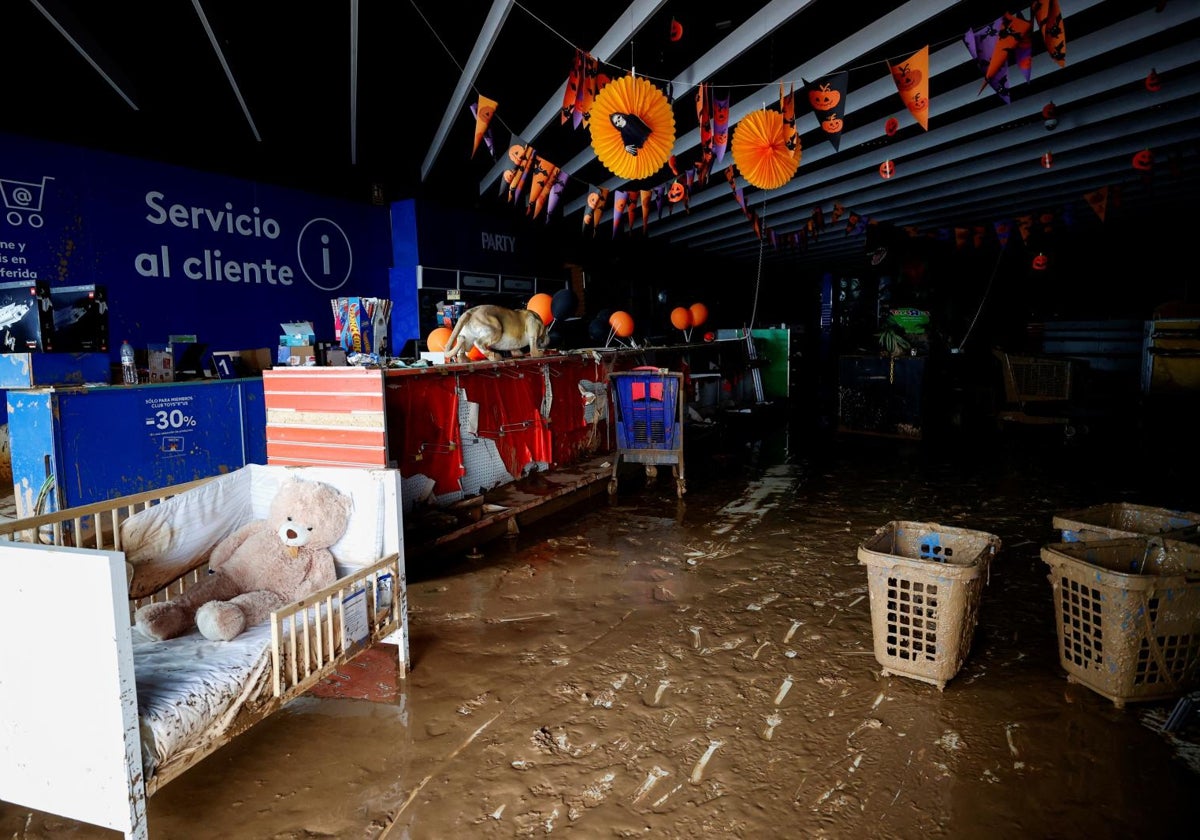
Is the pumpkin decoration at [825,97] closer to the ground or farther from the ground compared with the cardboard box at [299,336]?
farther from the ground

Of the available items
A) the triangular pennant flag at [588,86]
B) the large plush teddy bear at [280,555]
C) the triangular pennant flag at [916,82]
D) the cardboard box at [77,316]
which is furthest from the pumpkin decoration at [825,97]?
the cardboard box at [77,316]

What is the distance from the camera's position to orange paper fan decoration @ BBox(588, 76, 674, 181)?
479 centimetres

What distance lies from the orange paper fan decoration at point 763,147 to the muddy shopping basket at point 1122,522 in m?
3.72

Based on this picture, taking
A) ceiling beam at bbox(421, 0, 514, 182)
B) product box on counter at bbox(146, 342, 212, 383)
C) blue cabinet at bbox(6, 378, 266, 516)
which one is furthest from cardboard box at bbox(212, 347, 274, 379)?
ceiling beam at bbox(421, 0, 514, 182)

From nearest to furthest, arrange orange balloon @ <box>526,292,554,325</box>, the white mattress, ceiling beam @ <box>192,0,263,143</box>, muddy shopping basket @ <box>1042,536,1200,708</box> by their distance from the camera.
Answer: the white mattress, muddy shopping basket @ <box>1042,536,1200,708</box>, ceiling beam @ <box>192,0,263,143</box>, orange balloon @ <box>526,292,554,325</box>

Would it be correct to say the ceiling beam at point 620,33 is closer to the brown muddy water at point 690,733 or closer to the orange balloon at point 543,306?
the orange balloon at point 543,306

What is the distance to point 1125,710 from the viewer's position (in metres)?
2.74

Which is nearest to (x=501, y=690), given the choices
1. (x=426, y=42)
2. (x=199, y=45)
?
(x=426, y=42)

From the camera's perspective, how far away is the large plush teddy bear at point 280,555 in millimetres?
2777

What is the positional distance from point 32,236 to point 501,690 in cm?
627

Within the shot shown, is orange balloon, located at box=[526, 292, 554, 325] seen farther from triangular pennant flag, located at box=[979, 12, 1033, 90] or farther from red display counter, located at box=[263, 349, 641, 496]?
triangular pennant flag, located at box=[979, 12, 1033, 90]

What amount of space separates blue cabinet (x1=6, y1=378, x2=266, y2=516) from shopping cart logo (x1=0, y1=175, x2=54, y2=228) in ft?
7.20

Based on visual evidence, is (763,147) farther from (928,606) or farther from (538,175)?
(928,606)

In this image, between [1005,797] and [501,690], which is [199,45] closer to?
[501,690]
